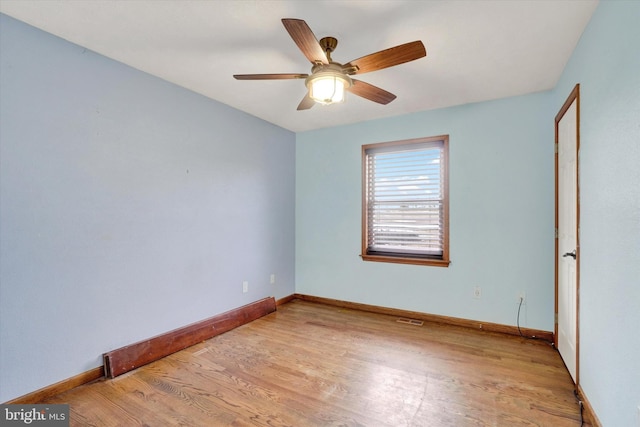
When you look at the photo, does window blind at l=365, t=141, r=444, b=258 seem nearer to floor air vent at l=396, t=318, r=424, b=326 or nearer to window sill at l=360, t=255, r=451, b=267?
window sill at l=360, t=255, r=451, b=267

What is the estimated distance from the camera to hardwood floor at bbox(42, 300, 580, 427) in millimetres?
1856

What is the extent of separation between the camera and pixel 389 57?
179 cm

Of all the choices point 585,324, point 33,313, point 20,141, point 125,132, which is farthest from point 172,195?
point 585,324

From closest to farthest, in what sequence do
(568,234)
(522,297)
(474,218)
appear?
(568,234), (522,297), (474,218)

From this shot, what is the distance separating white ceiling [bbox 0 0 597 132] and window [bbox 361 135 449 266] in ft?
2.94

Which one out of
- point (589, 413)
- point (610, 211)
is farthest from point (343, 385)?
point (610, 211)

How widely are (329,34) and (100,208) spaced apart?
2.14 m

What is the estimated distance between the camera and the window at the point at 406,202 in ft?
11.6

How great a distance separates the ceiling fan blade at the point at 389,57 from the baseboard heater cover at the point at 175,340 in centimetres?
267

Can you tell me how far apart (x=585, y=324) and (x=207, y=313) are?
3.15 metres

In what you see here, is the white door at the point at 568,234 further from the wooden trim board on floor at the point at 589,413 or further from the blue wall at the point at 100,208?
the blue wall at the point at 100,208

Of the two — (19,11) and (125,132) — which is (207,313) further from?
(19,11)

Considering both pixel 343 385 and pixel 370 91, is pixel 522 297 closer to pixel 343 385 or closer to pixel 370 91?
pixel 343 385

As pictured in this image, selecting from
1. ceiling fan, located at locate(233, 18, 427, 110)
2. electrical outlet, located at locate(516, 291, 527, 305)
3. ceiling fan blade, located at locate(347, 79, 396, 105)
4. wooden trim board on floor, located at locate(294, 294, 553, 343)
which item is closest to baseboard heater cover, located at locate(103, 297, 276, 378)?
wooden trim board on floor, located at locate(294, 294, 553, 343)
